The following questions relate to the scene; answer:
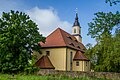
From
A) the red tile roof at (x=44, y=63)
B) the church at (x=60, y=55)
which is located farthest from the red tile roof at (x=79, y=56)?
the red tile roof at (x=44, y=63)

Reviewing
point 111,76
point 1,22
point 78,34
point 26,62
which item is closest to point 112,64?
point 111,76

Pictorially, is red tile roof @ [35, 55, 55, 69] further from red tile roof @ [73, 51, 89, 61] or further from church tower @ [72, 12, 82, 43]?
church tower @ [72, 12, 82, 43]

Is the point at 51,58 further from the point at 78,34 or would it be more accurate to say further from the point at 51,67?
the point at 78,34

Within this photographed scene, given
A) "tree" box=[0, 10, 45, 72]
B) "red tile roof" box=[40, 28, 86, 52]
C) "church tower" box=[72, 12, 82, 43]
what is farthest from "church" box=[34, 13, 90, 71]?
"church tower" box=[72, 12, 82, 43]

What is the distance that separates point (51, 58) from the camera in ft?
151

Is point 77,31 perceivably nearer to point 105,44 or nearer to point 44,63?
point 44,63

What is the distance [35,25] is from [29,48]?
137 inches

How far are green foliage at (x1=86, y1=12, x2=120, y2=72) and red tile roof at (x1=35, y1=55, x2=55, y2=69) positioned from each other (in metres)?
8.56

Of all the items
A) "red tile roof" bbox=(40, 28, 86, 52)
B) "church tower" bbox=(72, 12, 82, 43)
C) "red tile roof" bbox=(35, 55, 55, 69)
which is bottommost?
"red tile roof" bbox=(35, 55, 55, 69)

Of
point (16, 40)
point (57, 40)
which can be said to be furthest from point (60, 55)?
point (16, 40)

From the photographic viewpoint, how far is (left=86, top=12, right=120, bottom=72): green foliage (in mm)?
34125

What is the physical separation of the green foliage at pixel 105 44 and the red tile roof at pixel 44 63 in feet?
28.1

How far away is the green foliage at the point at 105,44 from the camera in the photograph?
34.1m

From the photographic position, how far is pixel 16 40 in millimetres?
36219
